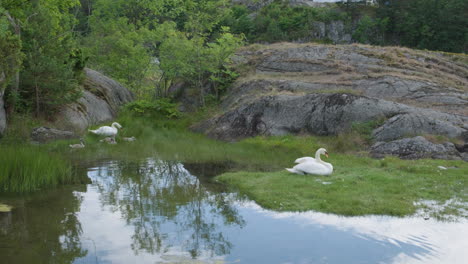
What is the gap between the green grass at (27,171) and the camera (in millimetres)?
11602

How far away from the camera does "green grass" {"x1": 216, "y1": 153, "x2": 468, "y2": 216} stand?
34.7 feet

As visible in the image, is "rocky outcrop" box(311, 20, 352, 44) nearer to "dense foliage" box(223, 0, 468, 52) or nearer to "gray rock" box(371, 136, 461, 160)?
"dense foliage" box(223, 0, 468, 52)

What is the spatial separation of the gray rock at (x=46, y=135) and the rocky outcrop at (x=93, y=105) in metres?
2.46

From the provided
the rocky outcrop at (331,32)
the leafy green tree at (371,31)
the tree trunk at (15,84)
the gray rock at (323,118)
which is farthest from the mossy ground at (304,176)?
the rocky outcrop at (331,32)

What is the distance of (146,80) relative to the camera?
149 ft

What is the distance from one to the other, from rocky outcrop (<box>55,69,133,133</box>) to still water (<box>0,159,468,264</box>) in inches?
571

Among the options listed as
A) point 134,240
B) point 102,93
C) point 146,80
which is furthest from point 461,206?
point 146,80

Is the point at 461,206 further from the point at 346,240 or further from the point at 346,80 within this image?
the point at 346,80

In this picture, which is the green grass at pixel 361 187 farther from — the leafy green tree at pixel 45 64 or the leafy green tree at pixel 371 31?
the leafy green tree at pixel 371 31

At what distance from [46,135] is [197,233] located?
16.0 m

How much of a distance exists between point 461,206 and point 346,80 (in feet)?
60.2

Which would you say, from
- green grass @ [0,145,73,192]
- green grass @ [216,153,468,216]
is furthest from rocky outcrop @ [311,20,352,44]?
green grass @ [0,145,73,192]

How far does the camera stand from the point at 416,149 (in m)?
18.2

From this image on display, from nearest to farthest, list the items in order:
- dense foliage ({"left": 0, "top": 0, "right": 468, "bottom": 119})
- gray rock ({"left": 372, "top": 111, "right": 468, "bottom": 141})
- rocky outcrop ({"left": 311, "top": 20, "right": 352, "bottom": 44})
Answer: gray rock ({"left": 372, "top": 111, "right": 468, "bottom": 141}) < dense foliage ({"left": 0, "top": 0, "right": 468, "bottom": 119}) < rocky outcrop ({"left": 311, "top": 20, "right": 352, "bottom": 44})
